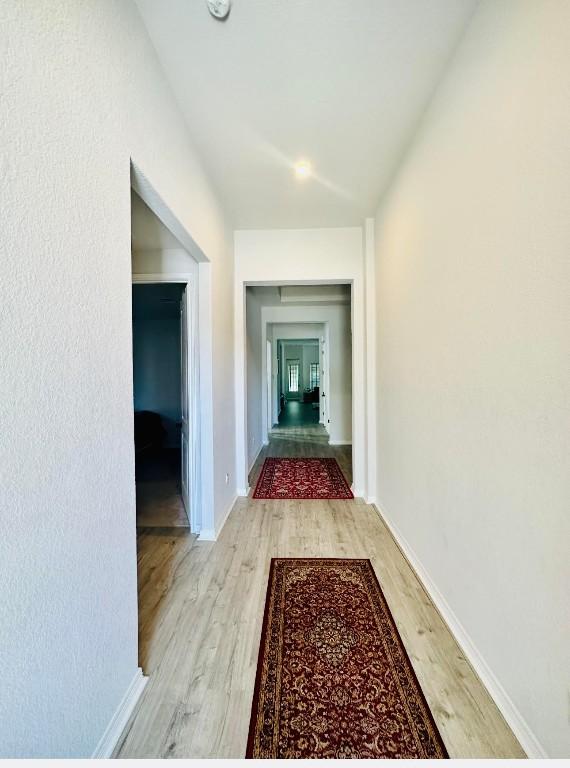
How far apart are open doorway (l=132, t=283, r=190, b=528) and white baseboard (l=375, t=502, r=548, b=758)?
196cm

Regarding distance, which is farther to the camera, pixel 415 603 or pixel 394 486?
pixel 394 486

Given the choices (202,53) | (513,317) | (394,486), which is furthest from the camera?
(394,486)

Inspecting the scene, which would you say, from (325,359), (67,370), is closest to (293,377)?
(325,359)

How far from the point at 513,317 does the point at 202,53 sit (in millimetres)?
1843

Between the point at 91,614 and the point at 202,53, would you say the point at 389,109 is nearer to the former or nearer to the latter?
the point at 202,53

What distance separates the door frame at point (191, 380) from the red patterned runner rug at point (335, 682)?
1.03 meters

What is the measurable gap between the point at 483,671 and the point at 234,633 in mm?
1126

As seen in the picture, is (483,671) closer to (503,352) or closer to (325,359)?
(503,352)

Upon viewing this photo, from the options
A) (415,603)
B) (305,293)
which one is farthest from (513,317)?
(305,293)

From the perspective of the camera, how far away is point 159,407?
6723 mm

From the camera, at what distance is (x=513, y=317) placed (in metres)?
1.21

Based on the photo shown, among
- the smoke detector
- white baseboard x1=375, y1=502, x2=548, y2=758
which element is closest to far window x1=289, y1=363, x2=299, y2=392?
white baseboard x1=375, y1=502, x2=548, y2=758

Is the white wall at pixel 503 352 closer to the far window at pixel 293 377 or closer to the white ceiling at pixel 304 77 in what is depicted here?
the white ceiling at pixel 304 77

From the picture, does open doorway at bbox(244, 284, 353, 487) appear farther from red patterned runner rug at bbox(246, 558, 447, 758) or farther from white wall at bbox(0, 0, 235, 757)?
white wall at bbox(0, 0, 235, 757)
